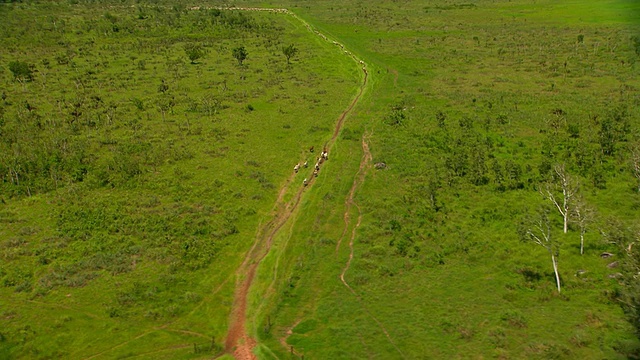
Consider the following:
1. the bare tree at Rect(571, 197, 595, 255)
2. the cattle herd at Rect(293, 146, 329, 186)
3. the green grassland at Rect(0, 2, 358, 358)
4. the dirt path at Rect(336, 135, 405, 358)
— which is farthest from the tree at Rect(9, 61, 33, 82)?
the bare tree at Rect(571, 197, 595, 255)

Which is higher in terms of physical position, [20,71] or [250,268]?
[20,71]

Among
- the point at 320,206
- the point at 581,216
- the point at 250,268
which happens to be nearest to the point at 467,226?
the point at 581,216

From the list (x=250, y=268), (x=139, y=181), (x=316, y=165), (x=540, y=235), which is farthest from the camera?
(x=316, y=165)

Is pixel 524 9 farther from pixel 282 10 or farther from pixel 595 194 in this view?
pixel 595 194

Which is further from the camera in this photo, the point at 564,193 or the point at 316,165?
the point at 316,165

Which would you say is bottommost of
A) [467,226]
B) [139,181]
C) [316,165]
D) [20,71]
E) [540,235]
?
[139,181]

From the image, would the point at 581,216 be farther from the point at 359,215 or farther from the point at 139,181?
the point at 139,181

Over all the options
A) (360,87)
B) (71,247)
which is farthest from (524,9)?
(71,247)
